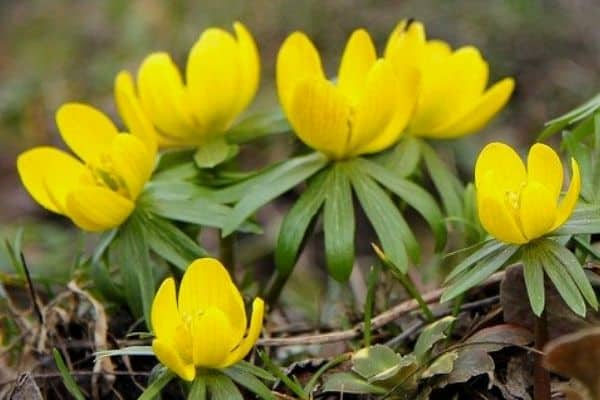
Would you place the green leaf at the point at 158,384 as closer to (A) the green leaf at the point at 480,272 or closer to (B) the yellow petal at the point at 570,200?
(A) the green leaf at the point at 480,272

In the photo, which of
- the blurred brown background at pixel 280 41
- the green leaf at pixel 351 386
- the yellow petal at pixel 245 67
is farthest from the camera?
the blurred brown background at pixel 280 41

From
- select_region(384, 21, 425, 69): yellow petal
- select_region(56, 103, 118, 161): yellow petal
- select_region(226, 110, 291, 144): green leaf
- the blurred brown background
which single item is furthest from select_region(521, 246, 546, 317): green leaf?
the blurred brown background

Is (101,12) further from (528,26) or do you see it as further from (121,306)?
(121,306)

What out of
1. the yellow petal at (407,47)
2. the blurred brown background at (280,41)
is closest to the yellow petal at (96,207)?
the yellow petal at (407,47)

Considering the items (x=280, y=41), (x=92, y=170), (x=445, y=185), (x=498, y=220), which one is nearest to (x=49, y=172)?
(x=92, y=170)

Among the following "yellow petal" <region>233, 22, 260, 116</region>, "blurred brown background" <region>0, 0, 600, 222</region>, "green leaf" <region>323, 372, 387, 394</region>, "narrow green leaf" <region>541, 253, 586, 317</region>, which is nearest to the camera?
"narrow green leaf" <region>541, 253, 586, 317</region>

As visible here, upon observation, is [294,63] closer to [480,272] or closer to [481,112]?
[481,112]

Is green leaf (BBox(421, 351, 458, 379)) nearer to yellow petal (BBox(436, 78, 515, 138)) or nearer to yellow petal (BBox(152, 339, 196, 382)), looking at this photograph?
yellow petal (BBox(152, 339, 196, 382))
